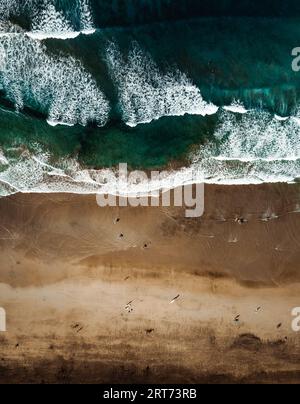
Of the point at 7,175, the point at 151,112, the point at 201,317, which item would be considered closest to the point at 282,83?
the point at 151,112

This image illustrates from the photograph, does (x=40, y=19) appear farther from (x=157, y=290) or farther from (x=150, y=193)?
(x=157, y=290)

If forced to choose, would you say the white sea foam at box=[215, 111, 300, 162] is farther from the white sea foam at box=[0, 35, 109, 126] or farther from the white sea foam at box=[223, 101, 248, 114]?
the white sea foam at box=[0, 35, 109, 126]

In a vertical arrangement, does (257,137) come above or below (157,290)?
above

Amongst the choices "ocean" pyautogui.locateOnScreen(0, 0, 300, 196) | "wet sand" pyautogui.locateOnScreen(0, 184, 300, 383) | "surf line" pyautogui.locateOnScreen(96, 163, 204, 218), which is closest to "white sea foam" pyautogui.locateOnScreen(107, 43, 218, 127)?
"ocean" pyautogui.locateOnScreen(0, 0, 300, 196)

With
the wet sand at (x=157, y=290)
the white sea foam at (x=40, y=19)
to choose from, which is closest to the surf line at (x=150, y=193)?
the wet sand at (x=157, y=290)

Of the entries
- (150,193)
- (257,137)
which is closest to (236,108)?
(257,137)

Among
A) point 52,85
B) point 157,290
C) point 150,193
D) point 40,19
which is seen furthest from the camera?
point 157,290
